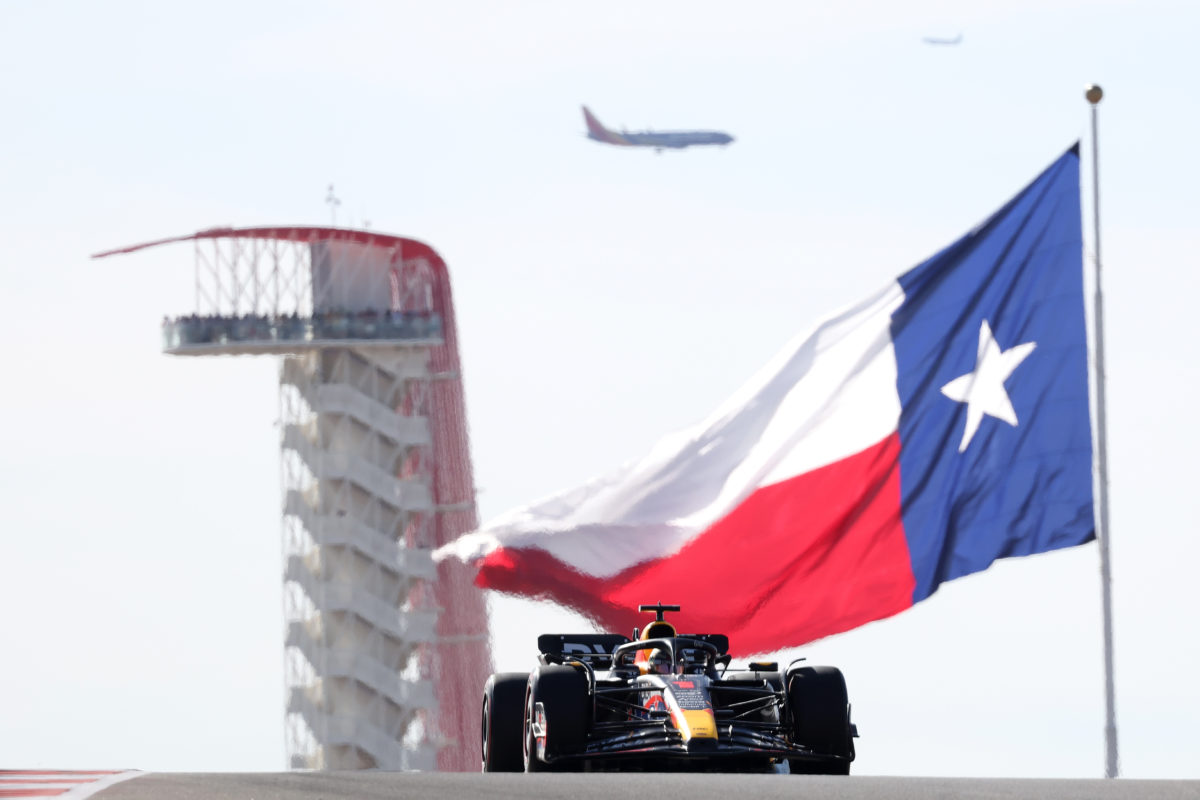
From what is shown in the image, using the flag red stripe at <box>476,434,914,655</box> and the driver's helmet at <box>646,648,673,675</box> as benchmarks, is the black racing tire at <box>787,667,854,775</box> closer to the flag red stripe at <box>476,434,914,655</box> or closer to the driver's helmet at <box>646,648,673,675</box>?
the driver's helmet at <box>646,648,673,675</box>

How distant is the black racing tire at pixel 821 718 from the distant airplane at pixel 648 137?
160 m

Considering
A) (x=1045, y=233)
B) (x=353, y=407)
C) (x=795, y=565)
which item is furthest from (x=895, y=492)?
(x=353, y=407)

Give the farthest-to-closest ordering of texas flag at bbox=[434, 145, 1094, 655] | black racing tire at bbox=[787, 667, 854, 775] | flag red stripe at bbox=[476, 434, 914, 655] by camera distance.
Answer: flag red stripe at bbox=[476, 434, 914, 655] → texas flag at bbox=[434, 145, 1094, 655] → black racing tire at bbox=[787, 667, 854, 775]

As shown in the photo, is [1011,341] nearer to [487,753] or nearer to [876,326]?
[876,326]

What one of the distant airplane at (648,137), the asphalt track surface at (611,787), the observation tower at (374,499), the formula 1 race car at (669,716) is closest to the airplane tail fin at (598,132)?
the distant airplane at (648,137)

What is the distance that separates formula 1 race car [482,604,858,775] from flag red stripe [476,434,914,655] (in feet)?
18.8

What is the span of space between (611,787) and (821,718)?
6924 mm

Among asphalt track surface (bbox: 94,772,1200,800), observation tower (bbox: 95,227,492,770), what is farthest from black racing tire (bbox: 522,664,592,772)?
observation tower (bbox: 95,227,492,770)

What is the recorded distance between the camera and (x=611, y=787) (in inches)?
739

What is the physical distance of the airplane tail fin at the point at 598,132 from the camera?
18512 cm

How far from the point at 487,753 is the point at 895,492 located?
9.32 metres

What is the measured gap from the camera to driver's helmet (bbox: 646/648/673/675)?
90.0ft

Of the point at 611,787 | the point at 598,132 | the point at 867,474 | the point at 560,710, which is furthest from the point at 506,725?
the point at 598,132

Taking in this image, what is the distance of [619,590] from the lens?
3603cm
